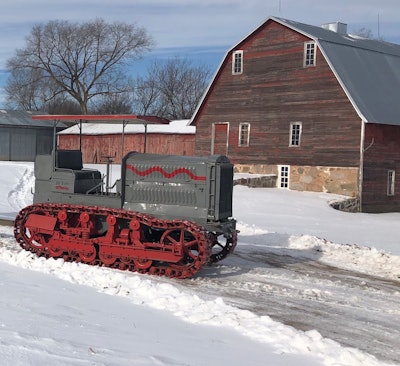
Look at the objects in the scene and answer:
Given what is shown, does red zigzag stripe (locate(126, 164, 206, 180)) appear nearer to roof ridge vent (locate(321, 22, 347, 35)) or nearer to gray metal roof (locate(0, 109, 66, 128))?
roof ridge vent (locate(321, 22, 347, 35))

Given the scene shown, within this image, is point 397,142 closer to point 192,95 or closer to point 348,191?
point 348,191

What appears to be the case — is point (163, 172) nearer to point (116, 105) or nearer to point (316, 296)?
point (316, 296)

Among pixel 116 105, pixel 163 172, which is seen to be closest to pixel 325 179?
pixel 163 172

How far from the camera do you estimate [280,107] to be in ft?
95.6

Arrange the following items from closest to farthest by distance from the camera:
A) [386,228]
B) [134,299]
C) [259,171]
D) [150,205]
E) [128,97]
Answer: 1. [134,299]
2. [150,205]
3. [386,228]
4. [259,171]
5. [128,97]

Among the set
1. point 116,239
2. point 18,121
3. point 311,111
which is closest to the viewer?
point 116,239

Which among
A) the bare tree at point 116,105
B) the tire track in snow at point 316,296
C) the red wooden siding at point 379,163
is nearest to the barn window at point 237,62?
the red wooden siding at point 379,163

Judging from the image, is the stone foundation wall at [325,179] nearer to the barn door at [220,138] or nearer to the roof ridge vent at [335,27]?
the barn door at [220,138]

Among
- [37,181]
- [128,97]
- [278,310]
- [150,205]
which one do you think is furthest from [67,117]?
[128,97]

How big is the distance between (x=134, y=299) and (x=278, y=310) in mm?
1978

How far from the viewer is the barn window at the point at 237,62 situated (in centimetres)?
3066

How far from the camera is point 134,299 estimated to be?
A: 7.97 meters

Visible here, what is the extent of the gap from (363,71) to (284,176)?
20.7 feet

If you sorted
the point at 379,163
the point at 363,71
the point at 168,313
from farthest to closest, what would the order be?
the point at 363,71 < the point at 379,163 < the point at 168,313
